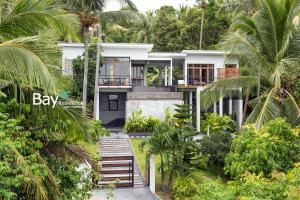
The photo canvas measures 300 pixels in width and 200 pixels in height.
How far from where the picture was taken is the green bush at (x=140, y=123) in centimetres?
2381

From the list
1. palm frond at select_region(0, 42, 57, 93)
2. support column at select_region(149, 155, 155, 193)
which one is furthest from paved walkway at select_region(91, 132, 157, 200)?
palm frond at select_region(0, 42, 57, 93)

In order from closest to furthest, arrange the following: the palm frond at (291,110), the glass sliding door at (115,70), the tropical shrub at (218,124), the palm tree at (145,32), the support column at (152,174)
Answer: the palm frond at (291,110) → the support column at (152,174) → the tropical shrub at (218,124) → the glass sliding door at (115,70) → the palm tree at (145,32)

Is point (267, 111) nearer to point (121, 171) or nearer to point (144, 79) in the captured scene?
point (121, 171)

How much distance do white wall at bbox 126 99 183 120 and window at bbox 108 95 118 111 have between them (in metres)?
4.22

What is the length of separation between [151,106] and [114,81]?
3484 millimetres

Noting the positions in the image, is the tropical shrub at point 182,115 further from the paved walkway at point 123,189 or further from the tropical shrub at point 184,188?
the tropical shrub at point 184,188

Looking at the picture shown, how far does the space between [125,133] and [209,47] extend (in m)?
17.9

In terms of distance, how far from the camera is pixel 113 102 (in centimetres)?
2958

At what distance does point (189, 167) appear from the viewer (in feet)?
45.1

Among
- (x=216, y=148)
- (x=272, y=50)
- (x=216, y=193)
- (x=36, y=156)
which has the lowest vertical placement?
(x=216, y=148)

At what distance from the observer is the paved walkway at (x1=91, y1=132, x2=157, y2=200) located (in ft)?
44.3

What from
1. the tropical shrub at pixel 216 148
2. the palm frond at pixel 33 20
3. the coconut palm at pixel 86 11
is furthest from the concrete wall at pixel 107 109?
the palm frond at pixel 33 20

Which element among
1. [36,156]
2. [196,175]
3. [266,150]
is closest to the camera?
[36,156]

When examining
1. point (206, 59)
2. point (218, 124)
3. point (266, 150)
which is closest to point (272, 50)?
point (266, 150)
